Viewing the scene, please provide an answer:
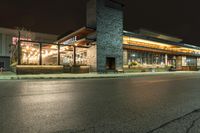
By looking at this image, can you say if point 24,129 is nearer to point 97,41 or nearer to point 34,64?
point 34,64

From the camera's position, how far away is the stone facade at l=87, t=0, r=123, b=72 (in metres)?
34.2

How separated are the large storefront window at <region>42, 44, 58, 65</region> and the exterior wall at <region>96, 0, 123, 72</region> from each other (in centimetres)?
821

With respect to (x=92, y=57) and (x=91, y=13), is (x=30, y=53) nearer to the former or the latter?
(x=92, y=57)

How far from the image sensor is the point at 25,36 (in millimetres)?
68750

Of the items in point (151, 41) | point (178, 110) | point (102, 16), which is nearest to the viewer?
point (178, 110)

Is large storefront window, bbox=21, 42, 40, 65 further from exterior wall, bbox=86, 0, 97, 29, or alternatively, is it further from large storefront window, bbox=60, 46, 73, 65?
exterior wall, bbox=86, 0, 97, 29

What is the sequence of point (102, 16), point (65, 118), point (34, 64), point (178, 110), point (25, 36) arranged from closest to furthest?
point (65, 118) → point (178, 110) → point (34, 64) → point (102, 16) → point (25, 36)

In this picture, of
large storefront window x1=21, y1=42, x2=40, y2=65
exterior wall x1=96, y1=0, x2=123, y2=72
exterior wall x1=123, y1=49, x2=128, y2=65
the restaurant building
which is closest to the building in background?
the restaurant building

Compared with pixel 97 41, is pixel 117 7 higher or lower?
higher

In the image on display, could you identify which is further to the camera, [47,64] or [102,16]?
[102,16]

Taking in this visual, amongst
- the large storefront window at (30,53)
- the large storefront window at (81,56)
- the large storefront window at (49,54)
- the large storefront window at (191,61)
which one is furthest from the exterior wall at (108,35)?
the large storefront window at (191,61)

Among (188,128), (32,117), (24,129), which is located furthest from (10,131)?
(188,128)

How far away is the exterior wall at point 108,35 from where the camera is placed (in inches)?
1351

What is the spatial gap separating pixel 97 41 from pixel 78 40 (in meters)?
4.51
